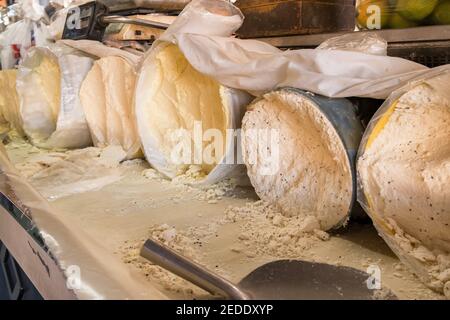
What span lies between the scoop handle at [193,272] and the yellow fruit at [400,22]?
109 cm

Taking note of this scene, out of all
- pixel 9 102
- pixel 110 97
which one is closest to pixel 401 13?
pixel 110 97

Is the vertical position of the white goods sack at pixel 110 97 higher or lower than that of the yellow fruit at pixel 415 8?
lower

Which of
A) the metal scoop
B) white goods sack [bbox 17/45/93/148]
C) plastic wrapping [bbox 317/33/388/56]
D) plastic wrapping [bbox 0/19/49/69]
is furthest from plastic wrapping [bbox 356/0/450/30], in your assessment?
plastic wrapping [bbox 0/19/49/69]

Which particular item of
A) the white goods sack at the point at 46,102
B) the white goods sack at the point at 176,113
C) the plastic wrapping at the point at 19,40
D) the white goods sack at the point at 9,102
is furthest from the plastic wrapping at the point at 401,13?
the plastic wrapping at the point at 19,40

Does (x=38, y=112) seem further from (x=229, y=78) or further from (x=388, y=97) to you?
(x=388, y=97)

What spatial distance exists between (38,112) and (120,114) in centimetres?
75

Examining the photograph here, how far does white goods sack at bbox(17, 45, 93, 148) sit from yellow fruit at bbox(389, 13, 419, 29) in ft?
4.92

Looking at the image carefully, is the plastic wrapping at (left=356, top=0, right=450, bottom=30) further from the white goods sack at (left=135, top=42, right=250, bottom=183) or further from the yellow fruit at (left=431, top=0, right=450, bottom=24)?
the white goods sack at (left=135, top=42, right=250, bottom=183)

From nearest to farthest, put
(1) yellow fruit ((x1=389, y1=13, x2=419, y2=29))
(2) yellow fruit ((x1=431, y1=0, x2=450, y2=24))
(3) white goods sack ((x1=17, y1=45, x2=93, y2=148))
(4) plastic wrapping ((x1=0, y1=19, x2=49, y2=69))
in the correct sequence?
(2) yellow fruit ((x1=431, y1=0, x2=450, y2=24))
(1) yellow fruit ((x1=389, y1=13, x2=419, y2=29))
(3) white goods sack ((x1=17, y1=45, x2=93, y2=148))
(4) plastic wrapping ((x1=0, y1=19, x2=49, y2=69))

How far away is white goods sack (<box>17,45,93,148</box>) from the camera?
2.20 metres

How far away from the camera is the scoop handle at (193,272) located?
77cm

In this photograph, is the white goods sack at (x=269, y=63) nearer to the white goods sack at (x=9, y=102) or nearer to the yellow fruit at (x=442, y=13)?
the yellow fruit at (x=442, y=13)

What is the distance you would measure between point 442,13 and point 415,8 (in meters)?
0.08

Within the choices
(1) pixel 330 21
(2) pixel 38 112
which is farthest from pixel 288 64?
(2) pixel 38 112
